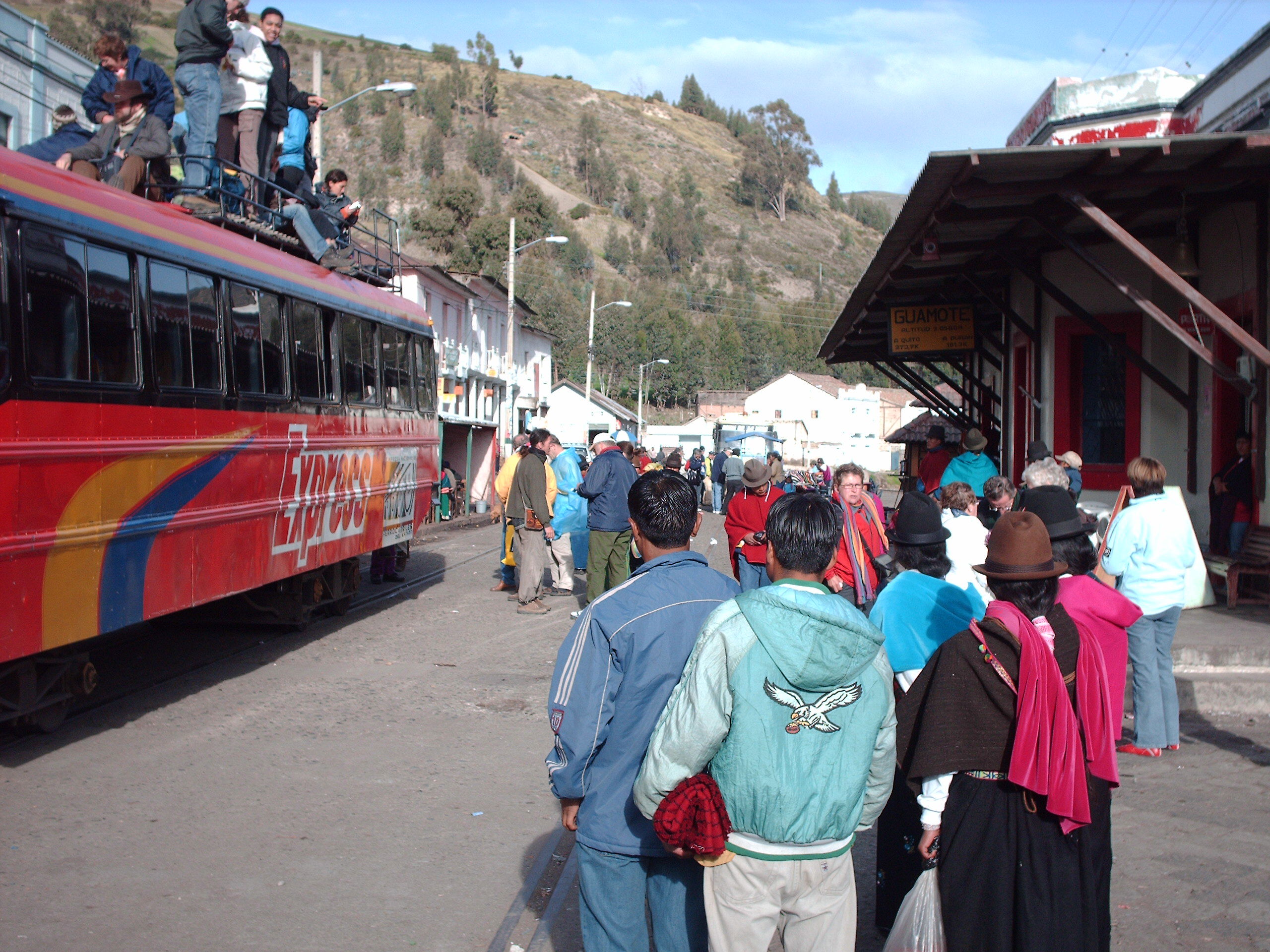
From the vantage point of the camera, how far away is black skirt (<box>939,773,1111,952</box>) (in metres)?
3.10

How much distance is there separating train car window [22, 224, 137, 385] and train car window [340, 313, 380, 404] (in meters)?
4.29

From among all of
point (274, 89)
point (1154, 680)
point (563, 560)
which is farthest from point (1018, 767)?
point (563, 560)

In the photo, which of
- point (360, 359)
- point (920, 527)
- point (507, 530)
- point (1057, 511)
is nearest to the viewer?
point (1057, 511)

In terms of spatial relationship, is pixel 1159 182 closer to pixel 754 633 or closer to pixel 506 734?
pixel 506 734

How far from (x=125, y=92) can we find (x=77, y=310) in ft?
8.94

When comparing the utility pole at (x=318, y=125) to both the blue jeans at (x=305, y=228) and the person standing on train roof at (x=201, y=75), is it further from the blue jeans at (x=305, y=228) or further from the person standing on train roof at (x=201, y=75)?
the person standing on train roof at (x=201, y=75)

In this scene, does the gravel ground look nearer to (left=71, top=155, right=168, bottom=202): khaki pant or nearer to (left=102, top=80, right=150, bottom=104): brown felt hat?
(left=71, top=155, right=168, bottom=202): khaki pant

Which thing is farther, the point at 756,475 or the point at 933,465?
the point at 933,465

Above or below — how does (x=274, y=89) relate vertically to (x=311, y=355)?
above

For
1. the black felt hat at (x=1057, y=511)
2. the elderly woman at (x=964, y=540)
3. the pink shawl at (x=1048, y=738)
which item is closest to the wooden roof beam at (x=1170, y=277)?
the elderly woman at (x=964, y=540)

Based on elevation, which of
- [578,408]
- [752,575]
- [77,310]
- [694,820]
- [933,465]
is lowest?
[752,575]

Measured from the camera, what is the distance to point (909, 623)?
Answer: 156 inches

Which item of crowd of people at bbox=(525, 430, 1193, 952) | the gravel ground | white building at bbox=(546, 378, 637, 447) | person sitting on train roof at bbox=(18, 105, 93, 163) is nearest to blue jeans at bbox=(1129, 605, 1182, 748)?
the gravel ground

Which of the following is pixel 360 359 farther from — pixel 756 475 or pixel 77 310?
pixel 77 310
